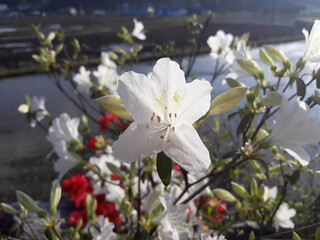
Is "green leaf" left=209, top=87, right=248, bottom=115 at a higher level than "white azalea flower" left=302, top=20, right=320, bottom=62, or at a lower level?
lower

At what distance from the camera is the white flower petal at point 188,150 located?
15.4 inches

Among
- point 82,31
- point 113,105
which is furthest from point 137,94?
point 82,31

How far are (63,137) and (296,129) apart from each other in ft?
2.01

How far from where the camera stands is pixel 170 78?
1.34 ft

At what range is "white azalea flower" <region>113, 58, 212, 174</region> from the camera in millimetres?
393

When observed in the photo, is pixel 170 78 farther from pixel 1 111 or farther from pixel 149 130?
pixel 1 111

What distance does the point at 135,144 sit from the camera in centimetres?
40

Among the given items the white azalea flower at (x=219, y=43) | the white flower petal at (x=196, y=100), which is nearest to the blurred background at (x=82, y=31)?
the white azalea flower at (x=219, y=43)

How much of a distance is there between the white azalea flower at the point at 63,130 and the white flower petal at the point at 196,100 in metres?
0.55

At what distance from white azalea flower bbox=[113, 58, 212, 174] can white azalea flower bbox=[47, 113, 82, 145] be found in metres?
0.53

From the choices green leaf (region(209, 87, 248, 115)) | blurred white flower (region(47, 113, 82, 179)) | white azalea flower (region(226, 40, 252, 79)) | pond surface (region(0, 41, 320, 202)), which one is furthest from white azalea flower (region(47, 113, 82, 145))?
pond surface (region(0, 41, 320, 202))

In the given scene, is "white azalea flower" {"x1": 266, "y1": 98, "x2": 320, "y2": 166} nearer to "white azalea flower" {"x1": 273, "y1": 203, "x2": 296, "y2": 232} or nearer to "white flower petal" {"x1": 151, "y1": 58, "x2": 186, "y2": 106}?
"white flower petal" {"x1": 151, "y1": 58, "x2": 186, "y2": 106}

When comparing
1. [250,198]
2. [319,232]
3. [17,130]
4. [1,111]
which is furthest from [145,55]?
[1,111]

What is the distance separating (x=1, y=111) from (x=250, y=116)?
3046mm
